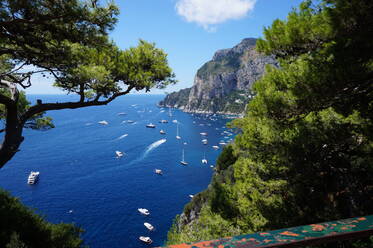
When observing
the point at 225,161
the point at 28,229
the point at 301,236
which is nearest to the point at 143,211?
the point at 225,161

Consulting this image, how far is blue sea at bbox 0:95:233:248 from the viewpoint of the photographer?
32.6m

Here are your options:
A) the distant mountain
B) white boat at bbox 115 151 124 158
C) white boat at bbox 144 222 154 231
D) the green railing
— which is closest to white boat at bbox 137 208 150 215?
white boat at bbox 144 222 154 231

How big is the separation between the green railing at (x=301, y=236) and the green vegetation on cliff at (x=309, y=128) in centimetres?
293

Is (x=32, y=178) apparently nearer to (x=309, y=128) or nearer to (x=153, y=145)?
(x=153, y=145)

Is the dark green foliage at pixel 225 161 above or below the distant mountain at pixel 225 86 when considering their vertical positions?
below

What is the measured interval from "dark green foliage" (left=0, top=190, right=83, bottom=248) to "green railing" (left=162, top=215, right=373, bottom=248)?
8577 millimetres

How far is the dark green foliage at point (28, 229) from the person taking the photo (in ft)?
26.0

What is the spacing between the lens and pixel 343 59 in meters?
4.32

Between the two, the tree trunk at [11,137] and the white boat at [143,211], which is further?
the white boat at [143,211]

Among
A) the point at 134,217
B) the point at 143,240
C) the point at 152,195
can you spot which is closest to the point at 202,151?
the point at 152,195

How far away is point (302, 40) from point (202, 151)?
6577cm

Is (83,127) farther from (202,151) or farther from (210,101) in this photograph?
(210,101)

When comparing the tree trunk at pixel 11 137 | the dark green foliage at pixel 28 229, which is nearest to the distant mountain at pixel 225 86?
the dark green foliage at pixel 28 229

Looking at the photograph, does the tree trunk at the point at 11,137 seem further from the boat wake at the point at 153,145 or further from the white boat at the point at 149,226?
the boat wake at the point at 153,145
